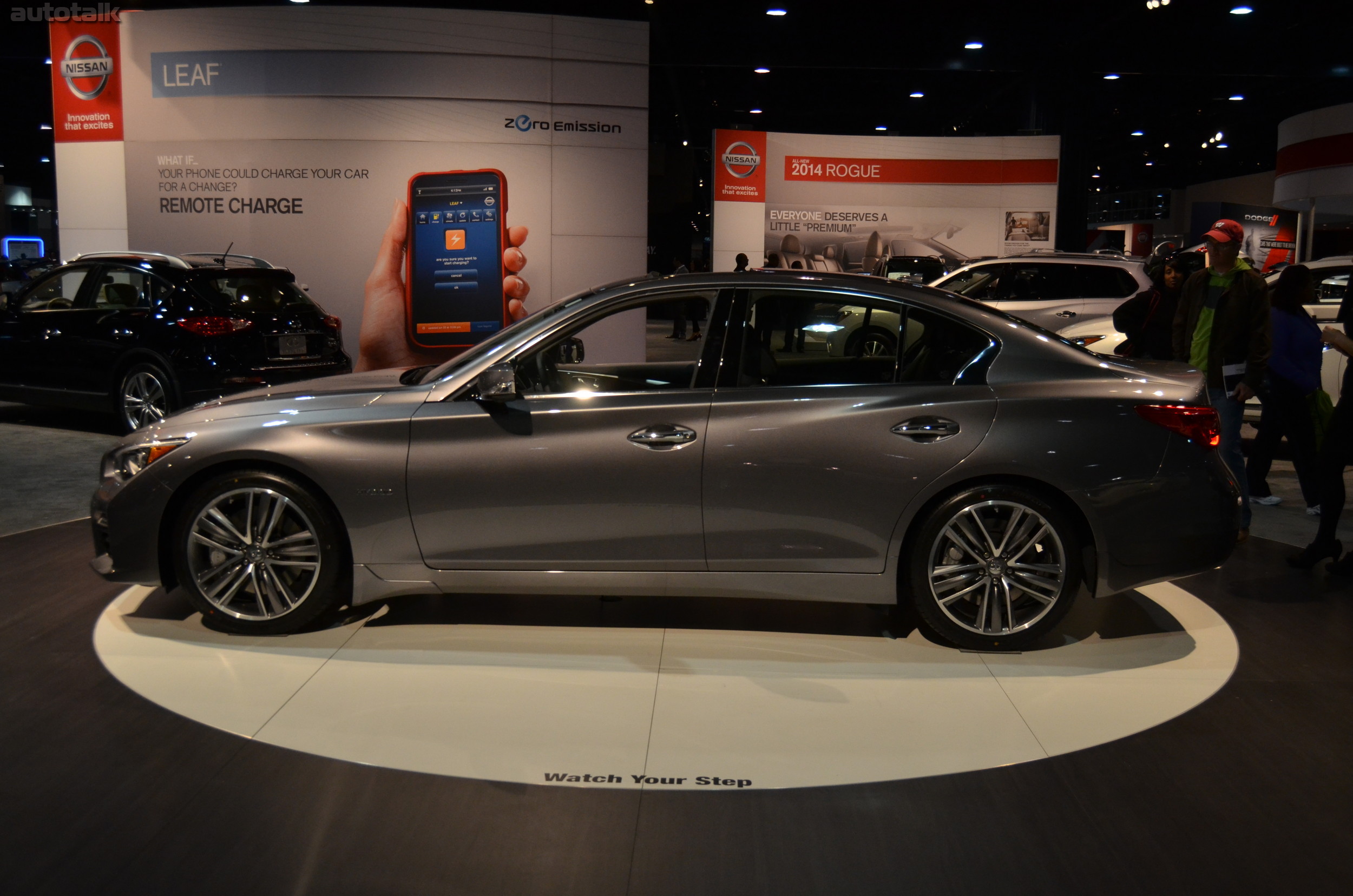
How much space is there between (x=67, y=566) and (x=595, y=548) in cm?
292

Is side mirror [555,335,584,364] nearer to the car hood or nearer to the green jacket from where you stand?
the car hood

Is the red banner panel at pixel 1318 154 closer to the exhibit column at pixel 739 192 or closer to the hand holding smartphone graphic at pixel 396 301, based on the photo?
the exhibit column at pixel 739 192

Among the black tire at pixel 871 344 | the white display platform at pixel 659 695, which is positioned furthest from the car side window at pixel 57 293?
the black tire at pixel 871 344

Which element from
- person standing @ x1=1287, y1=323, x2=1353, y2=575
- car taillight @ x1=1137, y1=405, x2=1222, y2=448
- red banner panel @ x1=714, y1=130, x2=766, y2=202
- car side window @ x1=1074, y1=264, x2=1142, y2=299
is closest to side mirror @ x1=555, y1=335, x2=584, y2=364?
car taillight @ x1=1137, y1=405, x2=1222, y2=448

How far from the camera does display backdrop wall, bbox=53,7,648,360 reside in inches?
413

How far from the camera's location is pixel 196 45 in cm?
1060

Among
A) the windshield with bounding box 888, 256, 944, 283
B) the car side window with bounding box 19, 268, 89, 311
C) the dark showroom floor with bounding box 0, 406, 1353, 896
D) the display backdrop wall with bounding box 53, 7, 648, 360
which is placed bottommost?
the dark showroom floor with bounding box 0, 406, 1353, 896

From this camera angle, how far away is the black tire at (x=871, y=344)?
3.88 m

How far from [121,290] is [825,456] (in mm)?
7353

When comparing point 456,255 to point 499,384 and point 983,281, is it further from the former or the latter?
point 499,384

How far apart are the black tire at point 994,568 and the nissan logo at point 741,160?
17.4 metres

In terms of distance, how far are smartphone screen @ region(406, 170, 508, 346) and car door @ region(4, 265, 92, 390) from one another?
300 centimetres

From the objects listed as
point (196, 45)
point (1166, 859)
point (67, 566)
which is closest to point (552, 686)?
point (1166, 859)

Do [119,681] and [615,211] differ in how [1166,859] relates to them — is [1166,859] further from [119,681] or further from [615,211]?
[615,211]
